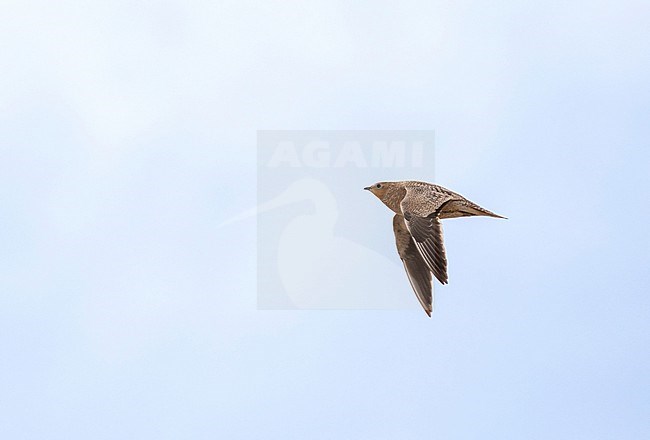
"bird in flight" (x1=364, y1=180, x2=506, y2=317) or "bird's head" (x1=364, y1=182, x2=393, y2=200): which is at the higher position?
"bird's head" (x1=364, y1=182, x2=393, y2=200)

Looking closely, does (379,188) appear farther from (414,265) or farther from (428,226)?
(428,226)

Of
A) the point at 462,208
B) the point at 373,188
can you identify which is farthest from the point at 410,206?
the point at 373,188

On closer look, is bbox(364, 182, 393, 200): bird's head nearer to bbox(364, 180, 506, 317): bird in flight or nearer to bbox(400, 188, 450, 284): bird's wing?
bbox(364, 180, 506, 317): bird in flight

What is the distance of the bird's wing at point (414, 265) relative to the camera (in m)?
19.1

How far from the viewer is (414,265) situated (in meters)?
20.0

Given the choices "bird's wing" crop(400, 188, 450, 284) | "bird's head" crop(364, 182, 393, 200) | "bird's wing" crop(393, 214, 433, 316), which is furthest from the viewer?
"bird's head" crop(364, 182, 393, 200)

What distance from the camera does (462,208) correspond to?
18.8 metres

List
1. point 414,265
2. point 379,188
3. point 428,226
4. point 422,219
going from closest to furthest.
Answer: point 428,226 < point 422,219 < point 414,265 < point 379,188

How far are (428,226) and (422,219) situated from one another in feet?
0.82

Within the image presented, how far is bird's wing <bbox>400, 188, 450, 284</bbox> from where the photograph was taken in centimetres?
1739

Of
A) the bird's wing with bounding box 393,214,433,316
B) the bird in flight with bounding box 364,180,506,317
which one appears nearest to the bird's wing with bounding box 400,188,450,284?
the bird in flight with bounding box 364,180,506,317

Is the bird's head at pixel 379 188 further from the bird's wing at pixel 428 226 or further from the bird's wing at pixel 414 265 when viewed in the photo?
the bird's wing at pixel 428 226

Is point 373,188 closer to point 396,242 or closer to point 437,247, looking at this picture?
point 396,242

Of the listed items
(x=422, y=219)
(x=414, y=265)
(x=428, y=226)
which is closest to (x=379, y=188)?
(x=414, y=265)
